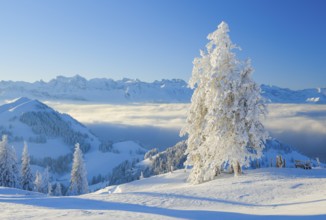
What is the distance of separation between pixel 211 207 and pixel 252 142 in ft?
46.7

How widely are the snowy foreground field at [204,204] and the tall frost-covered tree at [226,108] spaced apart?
146 inches

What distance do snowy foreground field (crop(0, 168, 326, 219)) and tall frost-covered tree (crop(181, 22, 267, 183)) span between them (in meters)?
3.70

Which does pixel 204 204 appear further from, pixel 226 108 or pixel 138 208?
pixel 226 108

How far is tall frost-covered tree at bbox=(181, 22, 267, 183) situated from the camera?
30.2 meters

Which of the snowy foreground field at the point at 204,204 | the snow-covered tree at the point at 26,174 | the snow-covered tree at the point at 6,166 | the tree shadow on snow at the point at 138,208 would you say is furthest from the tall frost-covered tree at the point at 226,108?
the snow-covered tree at the point at 26,174

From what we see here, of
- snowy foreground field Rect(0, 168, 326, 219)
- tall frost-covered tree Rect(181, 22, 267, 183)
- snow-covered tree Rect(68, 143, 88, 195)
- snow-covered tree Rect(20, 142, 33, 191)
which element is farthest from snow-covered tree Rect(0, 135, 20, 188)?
snowy foreground field Rect(0, 168, 326, 219)

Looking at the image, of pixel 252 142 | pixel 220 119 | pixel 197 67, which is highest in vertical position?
pixel 197 67

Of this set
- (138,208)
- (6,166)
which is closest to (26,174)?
(6,166)

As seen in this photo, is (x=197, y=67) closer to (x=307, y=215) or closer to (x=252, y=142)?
(x=252, y=142)

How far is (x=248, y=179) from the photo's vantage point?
27.4 meters

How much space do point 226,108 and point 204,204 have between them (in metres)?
12.7

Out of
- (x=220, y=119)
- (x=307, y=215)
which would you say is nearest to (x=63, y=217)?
(x=307, y=215)

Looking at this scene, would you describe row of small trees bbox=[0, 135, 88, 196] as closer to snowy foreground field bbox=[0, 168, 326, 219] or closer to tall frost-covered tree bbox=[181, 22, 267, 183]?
tall frost-covered tree bbox=[181, 22, 267, 183]

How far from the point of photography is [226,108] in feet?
100
